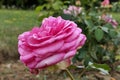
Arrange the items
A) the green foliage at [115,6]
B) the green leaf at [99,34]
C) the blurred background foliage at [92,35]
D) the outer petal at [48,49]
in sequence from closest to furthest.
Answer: the outer petal at [48,49] → the green leaf at [99,34] → the blurred background foliage at [92,35] → the green foliage at [115,6]

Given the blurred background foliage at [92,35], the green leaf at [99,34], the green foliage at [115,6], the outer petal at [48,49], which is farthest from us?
the green foliage at [115,6]

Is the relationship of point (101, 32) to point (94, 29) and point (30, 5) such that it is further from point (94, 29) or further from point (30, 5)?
point (30, 5)

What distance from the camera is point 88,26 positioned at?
9.64ft

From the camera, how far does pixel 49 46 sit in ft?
2.81

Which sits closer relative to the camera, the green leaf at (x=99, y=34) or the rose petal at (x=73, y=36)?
the rose petal at (x=73, y=36)

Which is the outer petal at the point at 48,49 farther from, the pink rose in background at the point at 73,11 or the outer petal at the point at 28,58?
the pink rose in background at the point at 73,11

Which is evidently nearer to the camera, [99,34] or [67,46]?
[67,46]

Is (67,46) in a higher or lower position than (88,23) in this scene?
higher

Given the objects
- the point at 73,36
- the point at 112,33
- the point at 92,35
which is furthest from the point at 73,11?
the point at 73,36

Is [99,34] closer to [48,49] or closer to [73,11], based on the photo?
[73,11]

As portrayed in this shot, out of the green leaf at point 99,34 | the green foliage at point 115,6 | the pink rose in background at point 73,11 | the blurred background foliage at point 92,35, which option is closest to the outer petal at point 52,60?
the blurred background foliage at point 92,35

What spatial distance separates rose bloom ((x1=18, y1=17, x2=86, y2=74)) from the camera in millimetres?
855

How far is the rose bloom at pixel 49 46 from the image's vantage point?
0.86m

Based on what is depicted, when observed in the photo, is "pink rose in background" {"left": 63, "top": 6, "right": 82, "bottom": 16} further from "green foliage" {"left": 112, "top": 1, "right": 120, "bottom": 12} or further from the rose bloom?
the rose bloom
